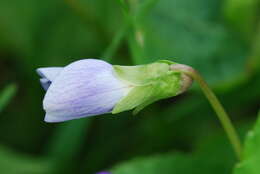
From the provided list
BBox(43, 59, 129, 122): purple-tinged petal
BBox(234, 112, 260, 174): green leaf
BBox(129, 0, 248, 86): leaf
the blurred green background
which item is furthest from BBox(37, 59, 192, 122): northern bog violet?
BBox(129, 0, 248, 86): leaf

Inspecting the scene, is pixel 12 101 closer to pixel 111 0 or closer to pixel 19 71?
pixel 19 71

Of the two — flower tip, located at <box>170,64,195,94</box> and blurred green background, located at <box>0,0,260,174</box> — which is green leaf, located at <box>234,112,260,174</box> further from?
blurred green background, located at <box>0,0,260,174</box>

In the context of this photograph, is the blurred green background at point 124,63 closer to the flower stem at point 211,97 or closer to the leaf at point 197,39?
the leaf at point 197,39

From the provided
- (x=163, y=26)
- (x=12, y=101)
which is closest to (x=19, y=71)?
(x=12, y=101)

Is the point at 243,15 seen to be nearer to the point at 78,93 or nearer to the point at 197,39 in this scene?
the point at 197,39

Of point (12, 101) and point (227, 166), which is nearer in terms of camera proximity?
point (227, 166)

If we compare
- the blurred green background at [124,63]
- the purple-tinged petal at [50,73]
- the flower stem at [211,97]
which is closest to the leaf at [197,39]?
the blurred green background at [124,63]

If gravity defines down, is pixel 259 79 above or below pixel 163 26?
below

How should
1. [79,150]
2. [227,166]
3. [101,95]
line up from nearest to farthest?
[101,95], [227,166], [79,150]

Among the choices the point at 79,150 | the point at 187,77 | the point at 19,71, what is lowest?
the point at 79,150
